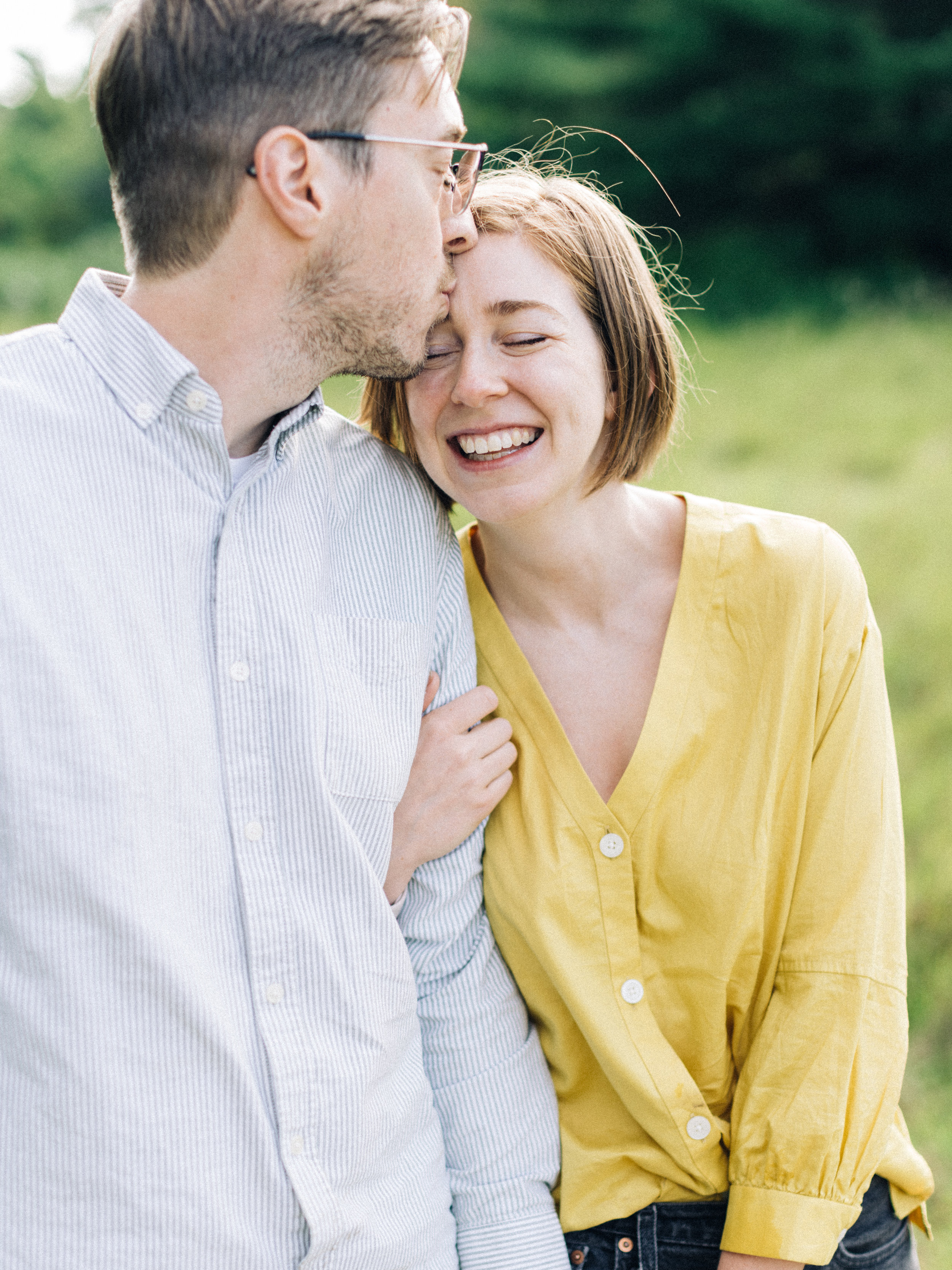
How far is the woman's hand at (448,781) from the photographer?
1.70 meters

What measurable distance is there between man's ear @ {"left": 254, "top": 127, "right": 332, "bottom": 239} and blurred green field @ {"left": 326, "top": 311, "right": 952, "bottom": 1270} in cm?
64

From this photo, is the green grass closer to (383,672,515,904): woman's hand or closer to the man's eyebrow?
the man's eyebrow

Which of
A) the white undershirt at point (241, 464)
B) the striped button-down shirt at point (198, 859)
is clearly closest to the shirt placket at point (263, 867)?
the striped button-down shirt at point (198, 859)

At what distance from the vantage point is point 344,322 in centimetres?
166

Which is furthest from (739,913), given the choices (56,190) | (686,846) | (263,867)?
(56,190)

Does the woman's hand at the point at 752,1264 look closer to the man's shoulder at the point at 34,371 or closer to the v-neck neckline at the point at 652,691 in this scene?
the v-neck neckline at the point at 652,691

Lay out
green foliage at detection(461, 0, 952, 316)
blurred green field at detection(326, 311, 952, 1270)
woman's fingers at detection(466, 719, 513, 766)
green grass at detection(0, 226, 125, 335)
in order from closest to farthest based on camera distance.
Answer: woman's fingers at detection(466, 719, 513, 766) < blurred green field at detection(326, 311, 952, 1270) < green grass at detection(0, 226, 125, 335) < green foliage at detection(461, 0, 952, 316)

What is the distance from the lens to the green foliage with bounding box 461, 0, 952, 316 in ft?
34.1

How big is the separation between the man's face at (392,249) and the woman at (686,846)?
101mm

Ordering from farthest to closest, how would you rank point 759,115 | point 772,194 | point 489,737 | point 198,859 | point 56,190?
1. point 56,190
2. point 772,194
3. point 759,115
4. point 489,737
5. point 198,859

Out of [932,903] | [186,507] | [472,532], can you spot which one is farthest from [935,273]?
[186,507]

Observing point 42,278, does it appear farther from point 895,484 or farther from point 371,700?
point 371,700

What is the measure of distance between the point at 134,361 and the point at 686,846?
103 centimetres

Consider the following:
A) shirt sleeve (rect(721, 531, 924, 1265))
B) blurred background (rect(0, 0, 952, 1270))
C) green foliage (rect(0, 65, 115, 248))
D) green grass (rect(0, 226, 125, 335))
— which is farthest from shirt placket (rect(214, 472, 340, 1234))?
green foliage (rect(0, 65, 115, 248))
